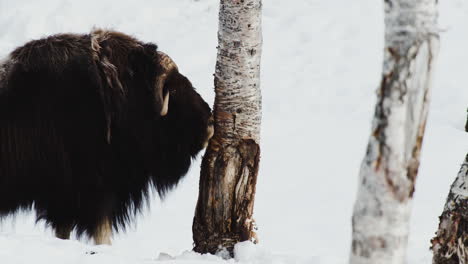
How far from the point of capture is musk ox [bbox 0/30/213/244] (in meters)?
3.41

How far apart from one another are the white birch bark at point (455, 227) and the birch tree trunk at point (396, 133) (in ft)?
2.43

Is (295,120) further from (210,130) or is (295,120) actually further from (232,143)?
(232,143)

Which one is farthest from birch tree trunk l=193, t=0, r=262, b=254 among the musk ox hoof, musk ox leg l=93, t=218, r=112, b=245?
musk ox leg l=93, t=218, r=112, b=245

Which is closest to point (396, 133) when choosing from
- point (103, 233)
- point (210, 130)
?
point (210, 130)

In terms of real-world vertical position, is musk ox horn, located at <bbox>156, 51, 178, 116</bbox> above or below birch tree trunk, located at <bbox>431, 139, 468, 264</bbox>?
above

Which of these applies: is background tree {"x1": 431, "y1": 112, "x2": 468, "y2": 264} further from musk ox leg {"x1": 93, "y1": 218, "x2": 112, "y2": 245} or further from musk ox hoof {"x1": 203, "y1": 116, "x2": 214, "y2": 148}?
musk ox leg {"x1": 93, "y1": 218, "x2": 112, "y2": 245}

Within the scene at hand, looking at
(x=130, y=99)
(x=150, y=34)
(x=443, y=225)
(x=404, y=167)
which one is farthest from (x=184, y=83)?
(x=150, y=34)

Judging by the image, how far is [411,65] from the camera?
5.43 feet

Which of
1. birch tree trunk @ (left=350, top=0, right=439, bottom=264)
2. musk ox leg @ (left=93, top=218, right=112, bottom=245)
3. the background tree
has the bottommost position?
musk ox leg @ (left=93, top=218, right=112, bottom=245)

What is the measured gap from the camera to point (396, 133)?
1.67m

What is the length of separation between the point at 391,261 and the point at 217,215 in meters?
1.73

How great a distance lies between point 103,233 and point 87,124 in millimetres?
648

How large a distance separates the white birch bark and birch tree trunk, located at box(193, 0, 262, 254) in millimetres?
1145

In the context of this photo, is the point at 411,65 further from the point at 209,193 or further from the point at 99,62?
the point at 99,62
